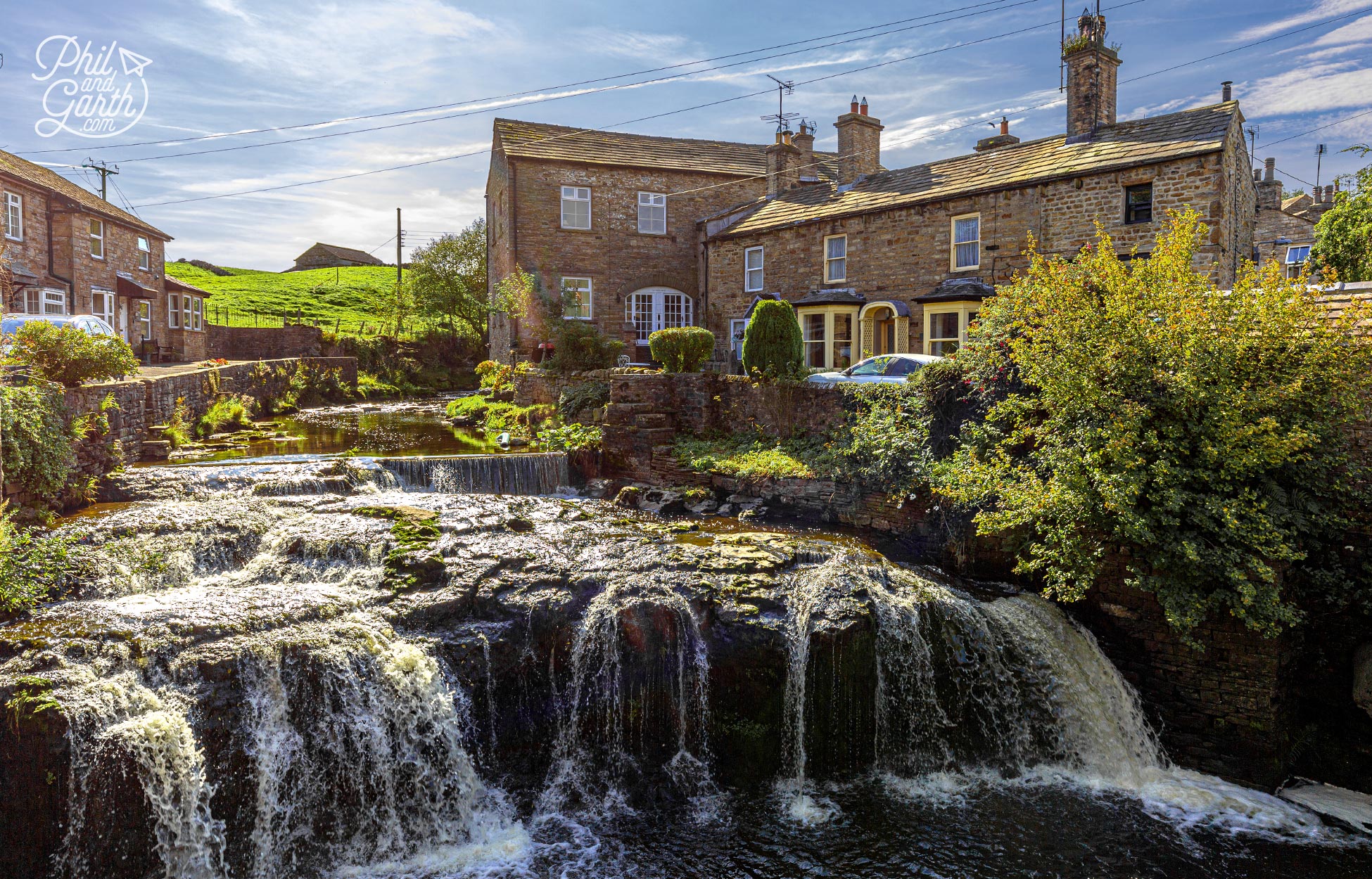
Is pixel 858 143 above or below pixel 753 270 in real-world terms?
above

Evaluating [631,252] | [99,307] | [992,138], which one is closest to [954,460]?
[992,138]

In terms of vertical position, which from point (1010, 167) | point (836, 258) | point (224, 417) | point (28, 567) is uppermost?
point (1010, 167)

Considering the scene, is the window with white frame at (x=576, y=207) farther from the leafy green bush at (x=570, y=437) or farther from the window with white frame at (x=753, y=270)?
the leafy green bush at (x=570, y=437)

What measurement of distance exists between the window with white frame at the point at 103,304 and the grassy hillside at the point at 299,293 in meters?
12.8

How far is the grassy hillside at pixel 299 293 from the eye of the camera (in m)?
49.9

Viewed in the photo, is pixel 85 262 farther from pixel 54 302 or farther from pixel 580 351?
pixel 580 351

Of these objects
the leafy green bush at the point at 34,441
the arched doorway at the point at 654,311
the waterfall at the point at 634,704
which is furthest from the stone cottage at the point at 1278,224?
the leafy green bush at the point at 34,441

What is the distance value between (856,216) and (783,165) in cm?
609

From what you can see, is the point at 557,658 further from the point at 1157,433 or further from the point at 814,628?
the point at 1157,433

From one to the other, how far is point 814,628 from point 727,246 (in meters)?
21.8

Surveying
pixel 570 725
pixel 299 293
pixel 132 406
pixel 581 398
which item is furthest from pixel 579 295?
pixel 299 293

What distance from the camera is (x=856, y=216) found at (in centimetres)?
2419

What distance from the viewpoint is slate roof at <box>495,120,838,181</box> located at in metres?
29.8

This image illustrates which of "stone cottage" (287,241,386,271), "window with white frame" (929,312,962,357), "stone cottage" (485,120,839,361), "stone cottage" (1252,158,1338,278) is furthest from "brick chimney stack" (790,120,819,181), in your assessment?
"stone cottage" (287,241,386,271)
